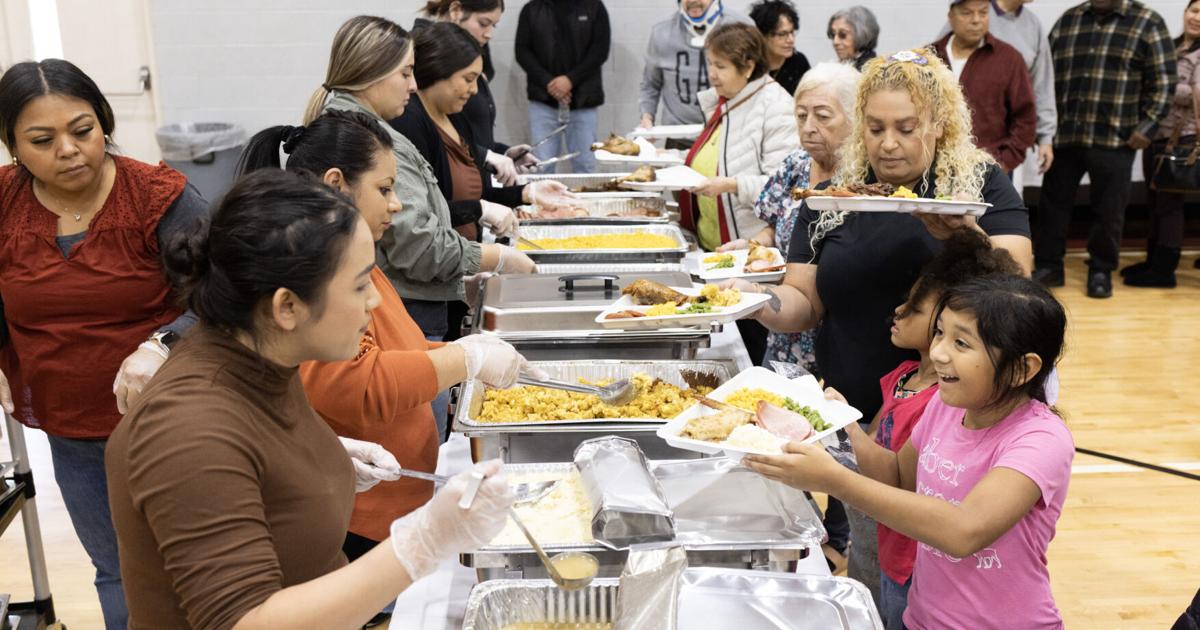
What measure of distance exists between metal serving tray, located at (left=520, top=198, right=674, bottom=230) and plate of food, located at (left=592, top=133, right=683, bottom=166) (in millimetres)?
318

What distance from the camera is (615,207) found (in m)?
4.04

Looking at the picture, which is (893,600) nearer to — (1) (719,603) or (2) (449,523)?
(1) (719,603)

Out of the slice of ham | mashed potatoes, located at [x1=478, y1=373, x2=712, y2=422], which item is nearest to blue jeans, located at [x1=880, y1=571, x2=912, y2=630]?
the slice of ham

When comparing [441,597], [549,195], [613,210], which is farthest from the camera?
[613,210]

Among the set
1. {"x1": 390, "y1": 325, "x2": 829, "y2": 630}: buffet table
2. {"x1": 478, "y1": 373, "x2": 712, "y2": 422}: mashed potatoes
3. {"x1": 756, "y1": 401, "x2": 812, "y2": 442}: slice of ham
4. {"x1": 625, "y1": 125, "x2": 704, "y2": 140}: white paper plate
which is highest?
{"x1": 625, "y1": 125, "x2": 704, "y2": 140}: white paper plate

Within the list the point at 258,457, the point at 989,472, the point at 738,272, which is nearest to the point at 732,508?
the point at 989,472

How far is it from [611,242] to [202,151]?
12.8 feet

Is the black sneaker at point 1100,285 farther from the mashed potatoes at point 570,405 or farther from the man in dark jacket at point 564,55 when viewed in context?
the mashed potatoes at point 570,405

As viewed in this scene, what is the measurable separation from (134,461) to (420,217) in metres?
1.45

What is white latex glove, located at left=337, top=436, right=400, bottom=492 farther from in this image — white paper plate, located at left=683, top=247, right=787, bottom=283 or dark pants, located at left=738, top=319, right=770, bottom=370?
dark pants, located at left=738, top=319, right=770, bottom=370

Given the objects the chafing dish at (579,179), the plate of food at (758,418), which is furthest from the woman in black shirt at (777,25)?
the plate of food at (758,418)

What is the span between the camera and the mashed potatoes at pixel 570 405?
6.59ft

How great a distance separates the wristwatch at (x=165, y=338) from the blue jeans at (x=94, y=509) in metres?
0.34

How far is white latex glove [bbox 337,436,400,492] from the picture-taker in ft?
5.11
